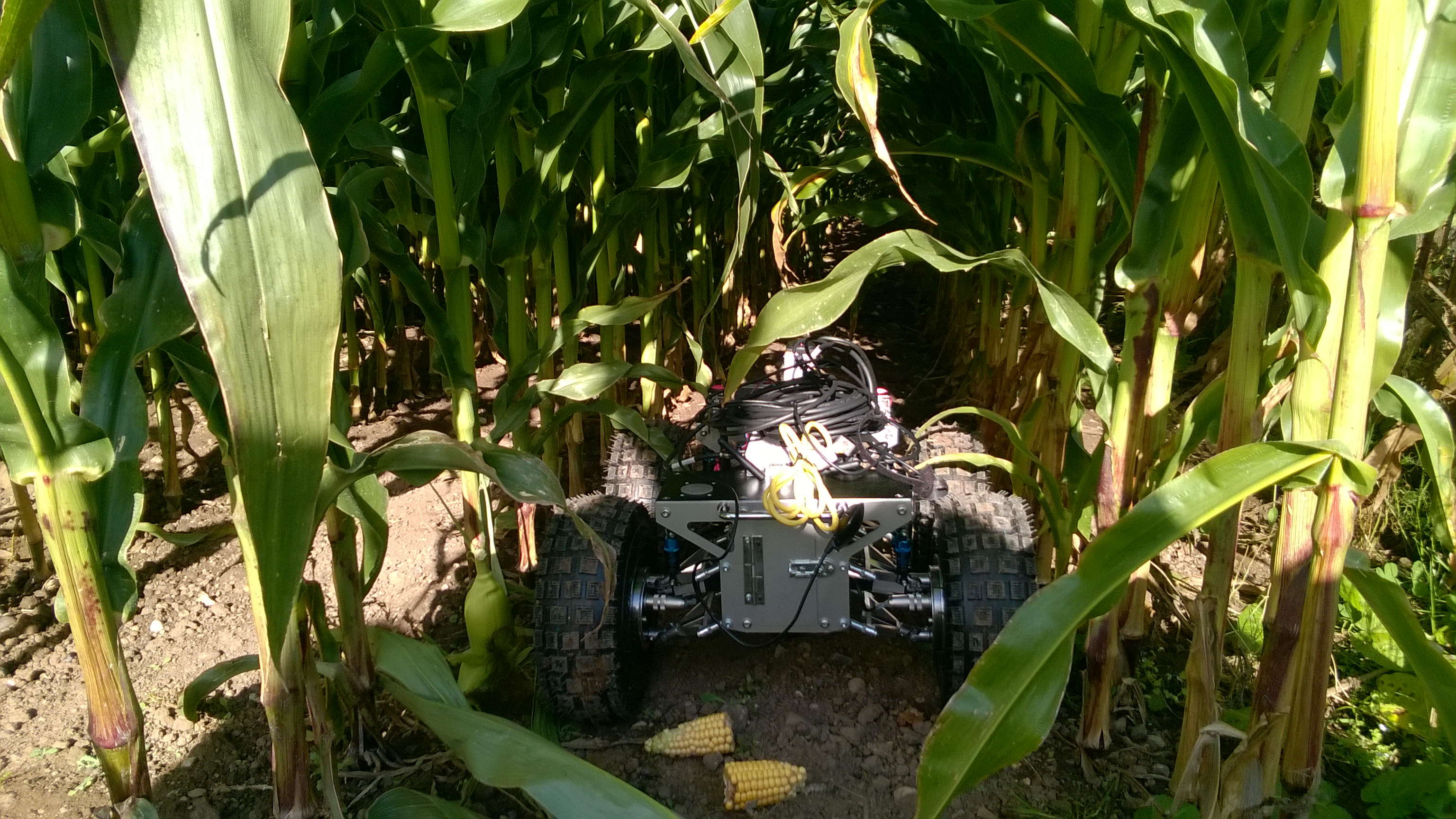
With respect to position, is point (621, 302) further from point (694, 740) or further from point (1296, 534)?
point (1296, 534)

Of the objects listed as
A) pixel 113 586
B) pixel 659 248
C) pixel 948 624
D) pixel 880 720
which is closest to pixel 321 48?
pixel 113 586

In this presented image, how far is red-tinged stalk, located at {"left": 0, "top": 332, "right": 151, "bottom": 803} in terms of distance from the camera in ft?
2.86

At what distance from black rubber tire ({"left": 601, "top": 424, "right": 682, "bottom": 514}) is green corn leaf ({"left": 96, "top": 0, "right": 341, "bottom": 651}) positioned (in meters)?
1.45

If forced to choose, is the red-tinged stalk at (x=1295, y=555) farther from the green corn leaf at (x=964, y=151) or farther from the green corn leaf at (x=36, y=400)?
the green corn leaf at (x=36, y=400)

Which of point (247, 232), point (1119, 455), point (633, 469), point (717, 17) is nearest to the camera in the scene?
point (247, 232)

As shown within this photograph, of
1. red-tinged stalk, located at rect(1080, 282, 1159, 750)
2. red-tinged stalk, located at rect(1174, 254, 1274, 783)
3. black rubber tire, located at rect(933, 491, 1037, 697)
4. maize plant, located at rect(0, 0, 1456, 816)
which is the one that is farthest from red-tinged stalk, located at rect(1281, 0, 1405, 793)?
black rubber tire, located at rect(933, 491, 1037, 697)

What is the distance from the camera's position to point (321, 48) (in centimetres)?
126

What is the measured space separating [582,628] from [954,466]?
1067 millimetres

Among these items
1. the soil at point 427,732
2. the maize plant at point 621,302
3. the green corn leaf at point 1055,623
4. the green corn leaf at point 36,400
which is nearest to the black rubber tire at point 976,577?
the maize plant at point 621,302

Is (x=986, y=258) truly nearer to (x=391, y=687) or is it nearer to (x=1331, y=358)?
(x=1331, y=358)

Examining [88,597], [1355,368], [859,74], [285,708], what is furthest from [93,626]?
[1355,368]

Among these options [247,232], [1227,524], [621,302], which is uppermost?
[247,232]

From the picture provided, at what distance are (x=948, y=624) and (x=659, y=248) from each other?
1957 mm

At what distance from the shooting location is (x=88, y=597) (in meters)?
0.92
